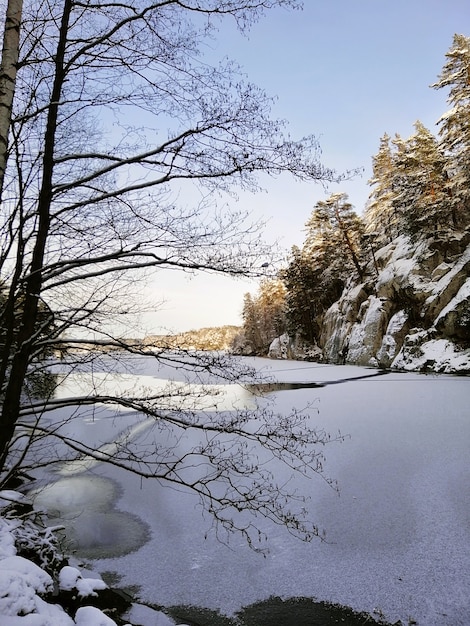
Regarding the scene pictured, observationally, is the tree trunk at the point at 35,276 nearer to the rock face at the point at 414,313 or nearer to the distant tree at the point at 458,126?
the rock face at the point at 414,313

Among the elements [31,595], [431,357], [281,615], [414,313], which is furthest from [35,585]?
[414,313]

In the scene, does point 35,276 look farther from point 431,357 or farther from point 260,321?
point 260,321

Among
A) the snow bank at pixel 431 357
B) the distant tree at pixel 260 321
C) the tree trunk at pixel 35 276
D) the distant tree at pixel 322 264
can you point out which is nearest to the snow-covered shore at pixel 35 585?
the tree trunk at pixel 35 276

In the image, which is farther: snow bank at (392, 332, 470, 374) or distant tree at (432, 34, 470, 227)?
distant tree at (432, 34, 470, 227)

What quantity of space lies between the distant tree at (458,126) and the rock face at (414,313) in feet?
7.60

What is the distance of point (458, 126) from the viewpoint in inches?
802

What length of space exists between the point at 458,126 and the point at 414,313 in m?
11.1

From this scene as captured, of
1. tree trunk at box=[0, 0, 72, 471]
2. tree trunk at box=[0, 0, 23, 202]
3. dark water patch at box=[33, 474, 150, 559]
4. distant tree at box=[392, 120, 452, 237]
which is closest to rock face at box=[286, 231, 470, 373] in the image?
distant tree at box=[392, 120, 452, 237]

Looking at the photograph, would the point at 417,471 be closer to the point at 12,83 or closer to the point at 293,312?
the point at 12,83

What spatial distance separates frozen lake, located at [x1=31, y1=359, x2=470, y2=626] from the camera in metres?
3.77

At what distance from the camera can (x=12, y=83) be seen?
1866mm

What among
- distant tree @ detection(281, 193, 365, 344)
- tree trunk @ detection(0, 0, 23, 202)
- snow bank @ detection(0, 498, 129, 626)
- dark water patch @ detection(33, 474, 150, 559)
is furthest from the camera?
distant tree @ detection(281, 193, 365, 344)

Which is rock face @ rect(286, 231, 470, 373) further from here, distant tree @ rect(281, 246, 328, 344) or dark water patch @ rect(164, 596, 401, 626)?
dark water patch @ rect(164, 596, 401, 626)

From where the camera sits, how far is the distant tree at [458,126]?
60.8ft
